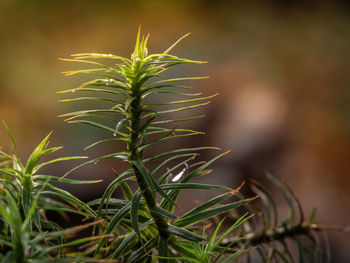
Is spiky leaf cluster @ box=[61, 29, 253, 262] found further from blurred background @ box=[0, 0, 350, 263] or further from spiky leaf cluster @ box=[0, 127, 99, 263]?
blurred background @ box=[0, 0, 350, 263]

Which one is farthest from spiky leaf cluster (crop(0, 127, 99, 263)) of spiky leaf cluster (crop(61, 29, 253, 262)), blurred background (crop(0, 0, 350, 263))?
blurred background (crop(0, 0, 350, 263))

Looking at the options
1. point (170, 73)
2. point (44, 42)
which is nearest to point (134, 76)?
point (170, 73)

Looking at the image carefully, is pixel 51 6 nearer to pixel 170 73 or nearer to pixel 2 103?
pixel 2 103

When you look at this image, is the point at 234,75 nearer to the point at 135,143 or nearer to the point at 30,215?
the point at 135,143

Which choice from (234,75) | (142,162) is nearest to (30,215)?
(142,162)

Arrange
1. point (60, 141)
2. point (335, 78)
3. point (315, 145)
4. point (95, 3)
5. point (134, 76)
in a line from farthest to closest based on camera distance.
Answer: point (95, 3) < point (335, 78) < point (315, 145) < point (60, 141) < point (134, 76)

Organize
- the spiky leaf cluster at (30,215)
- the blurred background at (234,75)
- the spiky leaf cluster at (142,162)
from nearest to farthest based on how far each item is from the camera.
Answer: the spiky leaf cluster at (30,215), the spiky leaf cluster at (142,162), the blurred background at (234,75)

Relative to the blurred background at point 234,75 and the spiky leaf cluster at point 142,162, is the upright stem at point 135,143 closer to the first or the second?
the spiky leaf cluster at point 142,162

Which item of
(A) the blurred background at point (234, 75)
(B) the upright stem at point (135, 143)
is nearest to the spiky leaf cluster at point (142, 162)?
(B) the upright stem at point (135, 143)

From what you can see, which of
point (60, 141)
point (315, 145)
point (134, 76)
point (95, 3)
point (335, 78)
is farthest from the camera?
point (95, 3)
